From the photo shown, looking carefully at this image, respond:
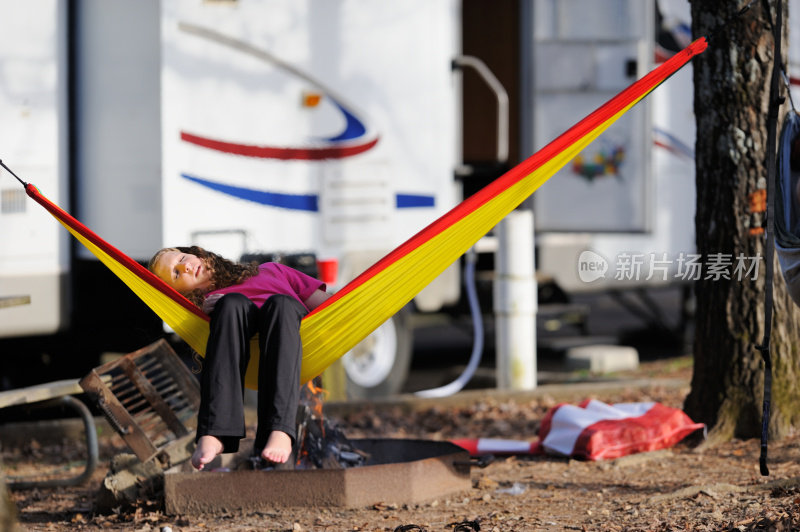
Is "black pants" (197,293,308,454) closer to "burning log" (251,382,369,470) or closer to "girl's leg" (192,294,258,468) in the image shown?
"girl's leg" (192,294,258,468)

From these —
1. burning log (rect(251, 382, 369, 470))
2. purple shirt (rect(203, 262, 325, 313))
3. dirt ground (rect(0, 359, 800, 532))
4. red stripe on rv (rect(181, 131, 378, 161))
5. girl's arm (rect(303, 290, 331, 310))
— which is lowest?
dirt ground (rect(0, 359, 800, 532))

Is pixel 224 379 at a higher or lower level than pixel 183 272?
lower

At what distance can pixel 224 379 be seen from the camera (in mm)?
3779

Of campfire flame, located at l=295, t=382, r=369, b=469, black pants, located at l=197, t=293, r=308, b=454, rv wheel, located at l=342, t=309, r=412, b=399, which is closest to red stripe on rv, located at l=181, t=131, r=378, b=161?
rv wheel, located at l=342, t=309, r=412, b=399

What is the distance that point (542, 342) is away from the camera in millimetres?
9414

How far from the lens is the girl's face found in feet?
13.4

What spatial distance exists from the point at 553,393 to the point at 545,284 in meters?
2.41

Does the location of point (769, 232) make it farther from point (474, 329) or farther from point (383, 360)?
point (474, 329)

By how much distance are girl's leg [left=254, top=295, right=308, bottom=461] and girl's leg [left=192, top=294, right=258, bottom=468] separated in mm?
64

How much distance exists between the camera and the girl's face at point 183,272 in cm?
409

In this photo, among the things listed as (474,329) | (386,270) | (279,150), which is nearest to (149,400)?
(386,270)

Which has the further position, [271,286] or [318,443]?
[318,443]

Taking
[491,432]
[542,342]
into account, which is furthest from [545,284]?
[491,432]

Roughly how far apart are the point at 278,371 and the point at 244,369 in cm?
13
